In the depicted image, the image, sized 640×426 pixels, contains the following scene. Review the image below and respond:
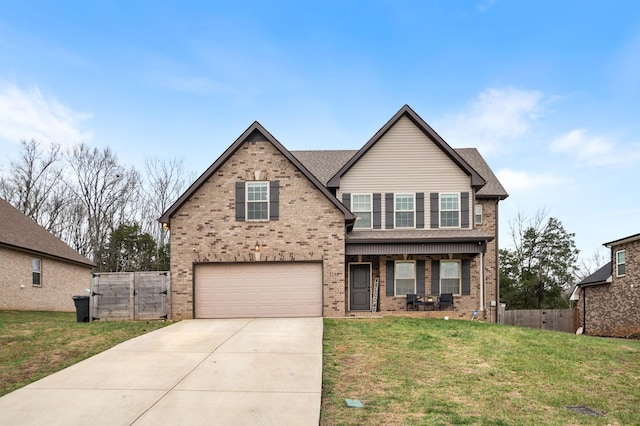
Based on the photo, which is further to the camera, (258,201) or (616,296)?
(616,296)

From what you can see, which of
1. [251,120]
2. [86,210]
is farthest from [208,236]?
[86,210]

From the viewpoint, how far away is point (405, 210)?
21.3 metres

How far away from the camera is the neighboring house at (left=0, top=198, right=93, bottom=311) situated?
23.9 m

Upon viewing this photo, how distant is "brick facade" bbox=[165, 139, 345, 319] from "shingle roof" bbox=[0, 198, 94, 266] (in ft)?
34.3

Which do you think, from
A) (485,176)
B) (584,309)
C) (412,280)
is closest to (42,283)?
(412,280)

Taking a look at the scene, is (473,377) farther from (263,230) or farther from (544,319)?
(544,319)

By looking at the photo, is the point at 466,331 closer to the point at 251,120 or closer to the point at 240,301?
the point at 240,301

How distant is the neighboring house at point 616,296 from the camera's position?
79.9ft

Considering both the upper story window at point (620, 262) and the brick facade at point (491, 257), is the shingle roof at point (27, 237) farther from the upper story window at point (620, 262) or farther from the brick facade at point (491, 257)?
the upper story window at point (620, 262)

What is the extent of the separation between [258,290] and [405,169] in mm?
7980

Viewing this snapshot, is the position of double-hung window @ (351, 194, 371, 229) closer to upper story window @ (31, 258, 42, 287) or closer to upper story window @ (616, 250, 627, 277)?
upper story window @ (616, 250, 627, 277)

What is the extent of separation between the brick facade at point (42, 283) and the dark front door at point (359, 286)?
52.4 ft

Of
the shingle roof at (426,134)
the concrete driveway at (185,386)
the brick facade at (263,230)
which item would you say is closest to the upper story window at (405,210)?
the shingle roof at (426,134)

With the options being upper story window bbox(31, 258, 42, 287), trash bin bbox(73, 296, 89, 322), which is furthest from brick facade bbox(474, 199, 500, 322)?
upper story window bbox(31, 258, 42, 287)
